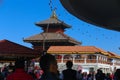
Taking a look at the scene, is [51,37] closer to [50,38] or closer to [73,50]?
[50,38]

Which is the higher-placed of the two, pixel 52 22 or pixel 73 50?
pixel 52 22

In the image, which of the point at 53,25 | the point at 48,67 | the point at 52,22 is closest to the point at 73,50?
the point at 53,25

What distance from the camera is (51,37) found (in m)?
67.9

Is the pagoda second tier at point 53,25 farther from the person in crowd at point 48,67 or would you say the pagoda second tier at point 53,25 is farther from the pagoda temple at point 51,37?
the person in crowd at point 48,67

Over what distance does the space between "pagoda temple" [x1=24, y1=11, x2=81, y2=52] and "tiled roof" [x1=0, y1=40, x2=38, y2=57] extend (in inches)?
1926

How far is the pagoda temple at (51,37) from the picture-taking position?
2645 inches

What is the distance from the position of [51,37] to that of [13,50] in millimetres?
53147

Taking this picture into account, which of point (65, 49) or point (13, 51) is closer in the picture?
point (13, 51)

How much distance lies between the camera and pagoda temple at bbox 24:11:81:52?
67.2m

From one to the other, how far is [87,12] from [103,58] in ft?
207

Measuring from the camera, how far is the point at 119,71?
6.75 m

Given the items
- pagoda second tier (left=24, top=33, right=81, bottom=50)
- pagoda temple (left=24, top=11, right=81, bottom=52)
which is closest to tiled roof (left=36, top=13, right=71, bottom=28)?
pagoda temple (left=24, top=11, right=81, bottom=52)

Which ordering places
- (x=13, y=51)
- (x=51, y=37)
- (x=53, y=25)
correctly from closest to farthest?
(x=13, y=51)
(x=51, y=37)
(x=53, y=25)

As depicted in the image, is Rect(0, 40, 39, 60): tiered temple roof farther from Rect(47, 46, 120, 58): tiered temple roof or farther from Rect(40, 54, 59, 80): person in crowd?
Rect(47, 46, 120, 58): tiered temple roof
